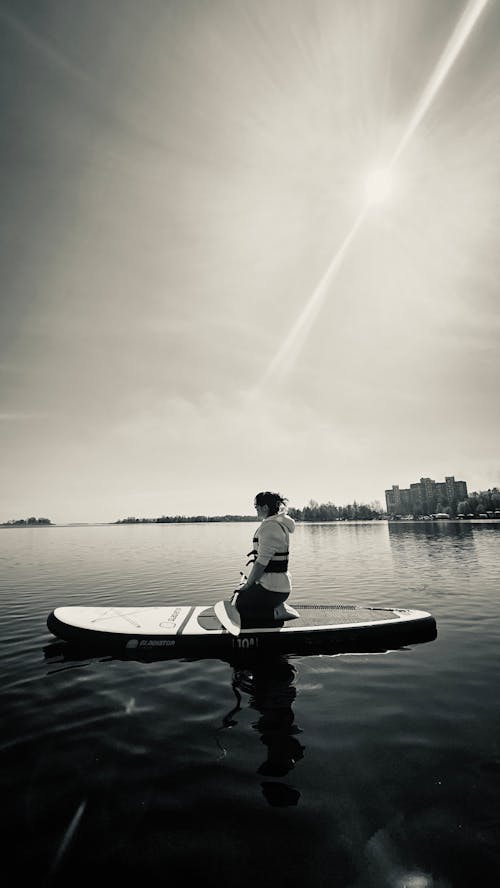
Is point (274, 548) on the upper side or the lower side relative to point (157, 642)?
upper

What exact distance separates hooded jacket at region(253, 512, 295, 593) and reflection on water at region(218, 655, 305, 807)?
1571mm

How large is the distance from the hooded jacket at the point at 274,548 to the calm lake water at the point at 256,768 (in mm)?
1678

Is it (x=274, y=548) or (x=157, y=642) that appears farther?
(x=157, y=642)

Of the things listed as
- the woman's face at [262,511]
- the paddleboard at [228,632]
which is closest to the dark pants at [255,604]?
the paddleboard at [228,632]

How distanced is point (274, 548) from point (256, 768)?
12.6 ft

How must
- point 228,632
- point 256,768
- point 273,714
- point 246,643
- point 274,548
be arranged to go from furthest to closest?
point 228,632 → point 246,643 → point 274,548 → point 273,714 → point 256,768

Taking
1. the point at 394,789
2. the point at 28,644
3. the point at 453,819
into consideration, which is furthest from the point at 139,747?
the point at 28,644

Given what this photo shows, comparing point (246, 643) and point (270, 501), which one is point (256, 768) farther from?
point (270, 501)

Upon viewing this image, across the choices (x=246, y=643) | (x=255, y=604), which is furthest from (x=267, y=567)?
(x=246, y=643)

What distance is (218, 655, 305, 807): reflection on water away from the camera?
4672 millimetres

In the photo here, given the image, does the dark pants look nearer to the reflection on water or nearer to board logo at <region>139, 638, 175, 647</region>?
the reflection on water

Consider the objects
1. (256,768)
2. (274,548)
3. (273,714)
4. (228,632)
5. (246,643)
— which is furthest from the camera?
(228,632)

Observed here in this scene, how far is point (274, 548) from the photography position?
27.5ft

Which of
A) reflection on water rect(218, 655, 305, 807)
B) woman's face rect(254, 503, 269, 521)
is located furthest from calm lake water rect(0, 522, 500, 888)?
woman's face rect(254, 503, 269, 521)
